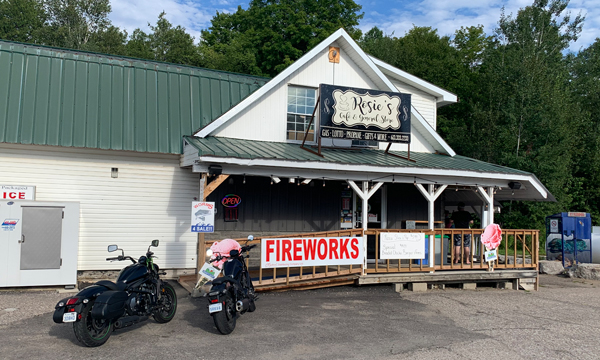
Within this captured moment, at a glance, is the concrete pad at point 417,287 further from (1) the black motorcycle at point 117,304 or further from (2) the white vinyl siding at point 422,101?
(2) the white vinyl siding at point 422,101

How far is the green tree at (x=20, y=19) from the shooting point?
3859cm

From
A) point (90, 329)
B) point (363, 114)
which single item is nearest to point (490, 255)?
point (363, 114)

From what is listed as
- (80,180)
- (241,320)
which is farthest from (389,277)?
(80,180)

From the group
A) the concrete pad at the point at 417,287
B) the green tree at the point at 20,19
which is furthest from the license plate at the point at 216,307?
the green tree at the point at 20,19

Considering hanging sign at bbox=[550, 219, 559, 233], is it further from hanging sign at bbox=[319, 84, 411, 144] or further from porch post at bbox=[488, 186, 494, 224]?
hanging sign at bbox=[319, 84, 411, 144]

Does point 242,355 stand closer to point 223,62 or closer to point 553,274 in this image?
point 553,274

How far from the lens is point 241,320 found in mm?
Result: 8477

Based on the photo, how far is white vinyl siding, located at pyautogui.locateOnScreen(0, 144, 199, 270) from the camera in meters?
11.6

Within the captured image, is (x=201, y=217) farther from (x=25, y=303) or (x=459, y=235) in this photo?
(x=459, y=235)

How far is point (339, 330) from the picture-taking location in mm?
8148

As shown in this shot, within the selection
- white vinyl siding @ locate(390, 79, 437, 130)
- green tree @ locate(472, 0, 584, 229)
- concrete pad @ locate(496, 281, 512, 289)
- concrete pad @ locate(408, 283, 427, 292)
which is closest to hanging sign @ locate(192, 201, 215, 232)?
concrete pad @ locate(408, 283, 427, 292)

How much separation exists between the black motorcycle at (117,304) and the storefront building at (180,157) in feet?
11.2

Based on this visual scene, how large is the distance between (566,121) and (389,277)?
2008 centimetres

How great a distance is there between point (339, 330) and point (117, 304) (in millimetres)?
3524
